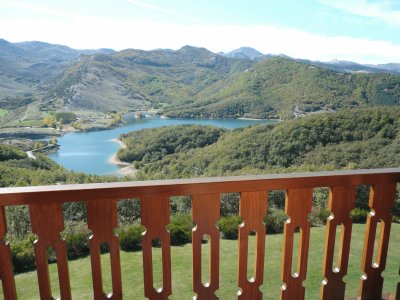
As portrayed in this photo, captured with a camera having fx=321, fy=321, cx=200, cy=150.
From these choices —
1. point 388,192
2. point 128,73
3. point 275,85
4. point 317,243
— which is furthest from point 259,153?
point 128,73

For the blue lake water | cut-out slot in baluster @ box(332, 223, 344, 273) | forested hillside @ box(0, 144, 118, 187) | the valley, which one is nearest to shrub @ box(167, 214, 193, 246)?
cut-out slot in baluster @ box(332, 223, 344, 273)

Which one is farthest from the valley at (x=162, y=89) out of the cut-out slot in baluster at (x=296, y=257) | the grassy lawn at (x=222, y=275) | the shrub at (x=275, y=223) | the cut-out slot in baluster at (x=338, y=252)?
the cut-out slot in baluster at (x=338, y=252)

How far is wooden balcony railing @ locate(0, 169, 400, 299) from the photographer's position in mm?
1069

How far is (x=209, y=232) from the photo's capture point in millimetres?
1184

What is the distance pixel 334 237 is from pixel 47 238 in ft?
3.57

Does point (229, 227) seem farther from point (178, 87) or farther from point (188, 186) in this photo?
point (178, 87)

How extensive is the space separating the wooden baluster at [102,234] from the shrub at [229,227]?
2823mm

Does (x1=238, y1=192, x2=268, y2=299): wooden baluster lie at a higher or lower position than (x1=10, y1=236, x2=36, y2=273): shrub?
higher

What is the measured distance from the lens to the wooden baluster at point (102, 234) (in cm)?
110

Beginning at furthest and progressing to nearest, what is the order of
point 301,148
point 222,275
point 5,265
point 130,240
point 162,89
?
point 162,89 → point 301,148 → point 130,240 → point 222,275 → point 5,265

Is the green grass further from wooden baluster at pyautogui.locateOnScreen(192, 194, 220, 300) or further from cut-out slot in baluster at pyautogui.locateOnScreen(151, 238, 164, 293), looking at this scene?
→ wooden baluster at pyautogui.locateOnScreen(192, 194, 220, 300)

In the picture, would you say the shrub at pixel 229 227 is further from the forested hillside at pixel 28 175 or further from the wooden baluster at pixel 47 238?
the forested hillside at pixel 28 175

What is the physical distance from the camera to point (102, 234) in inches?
44.8

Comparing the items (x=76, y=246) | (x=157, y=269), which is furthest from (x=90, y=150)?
(x=157, y=269)
